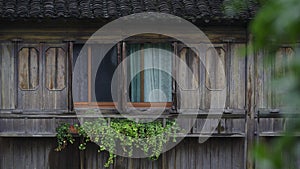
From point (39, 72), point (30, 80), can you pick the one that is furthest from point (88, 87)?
point (30, 80)

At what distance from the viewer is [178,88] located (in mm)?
11406

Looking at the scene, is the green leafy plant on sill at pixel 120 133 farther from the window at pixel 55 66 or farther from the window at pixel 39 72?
the window at pixel 55 66

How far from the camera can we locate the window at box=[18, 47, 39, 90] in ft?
36.7

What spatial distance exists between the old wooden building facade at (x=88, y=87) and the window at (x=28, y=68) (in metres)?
0.02

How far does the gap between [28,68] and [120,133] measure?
7.28 feet

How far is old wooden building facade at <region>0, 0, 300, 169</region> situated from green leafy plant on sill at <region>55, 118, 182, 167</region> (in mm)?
241

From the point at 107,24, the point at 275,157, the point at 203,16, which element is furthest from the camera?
the point at 107,24

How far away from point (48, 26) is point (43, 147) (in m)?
2.43

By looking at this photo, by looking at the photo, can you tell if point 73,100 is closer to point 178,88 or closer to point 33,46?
point 33,46

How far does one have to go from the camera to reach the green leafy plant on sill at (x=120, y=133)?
1086 centimetres

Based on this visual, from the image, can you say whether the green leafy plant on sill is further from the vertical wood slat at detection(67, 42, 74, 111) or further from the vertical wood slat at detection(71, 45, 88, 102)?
the vertical wood slat at detection(71, 45, 88, 102)

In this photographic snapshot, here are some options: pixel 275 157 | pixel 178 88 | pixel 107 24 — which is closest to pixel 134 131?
pixel 178 88

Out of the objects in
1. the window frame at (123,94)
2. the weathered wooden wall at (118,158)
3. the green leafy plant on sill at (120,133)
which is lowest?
the weathered wooden wall at (118,158)

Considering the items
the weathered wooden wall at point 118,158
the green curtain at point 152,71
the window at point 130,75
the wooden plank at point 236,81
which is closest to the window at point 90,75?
the window at point 130,75
